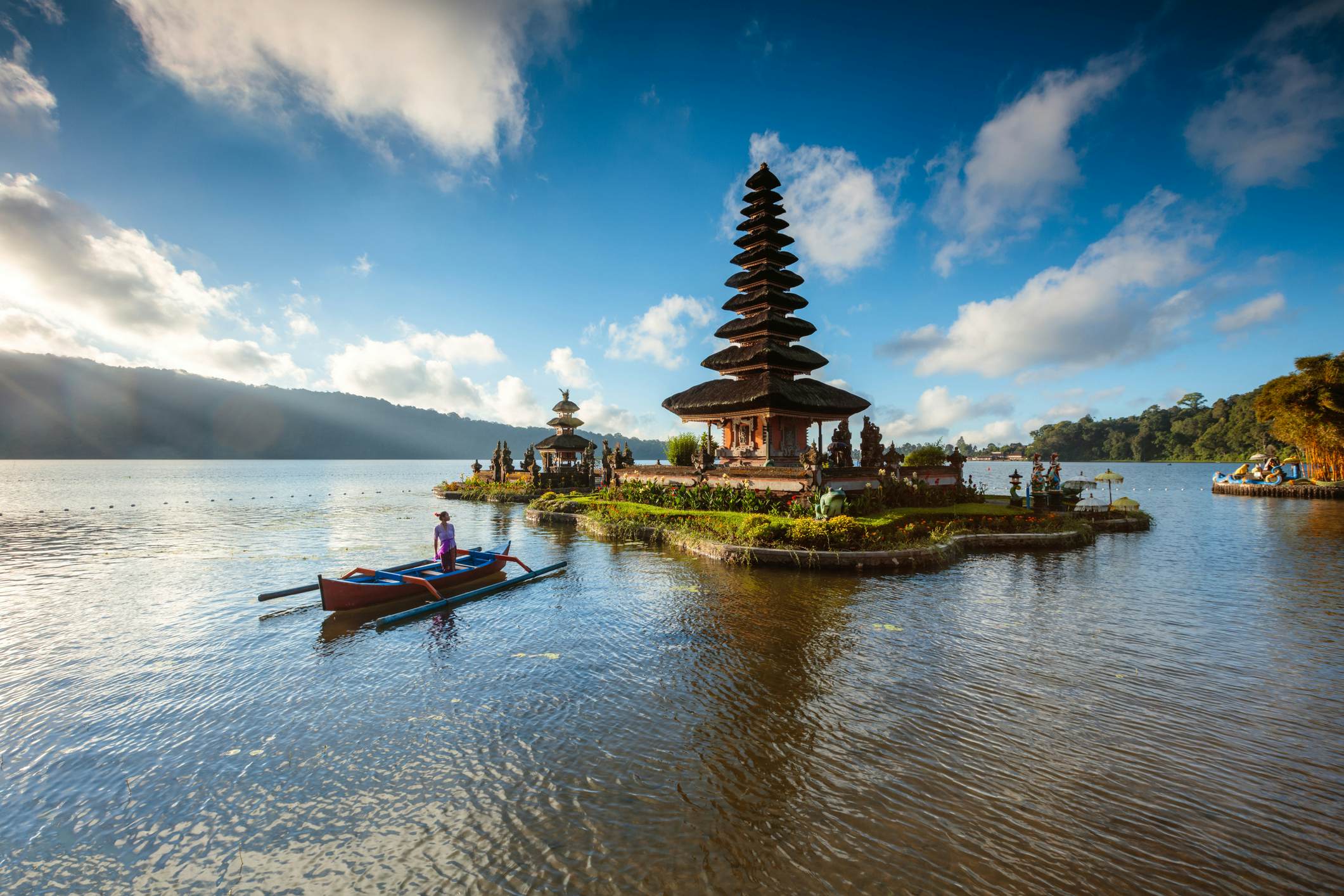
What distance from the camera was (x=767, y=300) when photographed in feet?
116

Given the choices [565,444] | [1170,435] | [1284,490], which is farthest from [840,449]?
[1170,435]

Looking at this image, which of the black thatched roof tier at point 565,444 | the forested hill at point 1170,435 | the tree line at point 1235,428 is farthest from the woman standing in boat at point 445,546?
the forested hill at point 1170,435

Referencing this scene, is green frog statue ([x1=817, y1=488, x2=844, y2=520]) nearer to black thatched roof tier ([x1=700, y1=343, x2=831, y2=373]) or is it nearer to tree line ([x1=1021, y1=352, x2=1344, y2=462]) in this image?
black thatched roof tier ([x1=700, y1=343, x2=831, y2=373])

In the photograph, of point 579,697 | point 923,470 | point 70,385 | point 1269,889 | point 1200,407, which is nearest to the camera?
point 1269,889

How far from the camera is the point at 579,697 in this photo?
9.12 m

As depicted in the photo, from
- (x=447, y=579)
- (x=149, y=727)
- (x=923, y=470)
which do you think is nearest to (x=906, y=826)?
(x=149, y=727)

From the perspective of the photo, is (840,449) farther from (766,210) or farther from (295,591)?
(295,591)

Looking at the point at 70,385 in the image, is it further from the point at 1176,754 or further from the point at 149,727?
the point at 1176,754

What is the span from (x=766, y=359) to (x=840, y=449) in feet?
23.9

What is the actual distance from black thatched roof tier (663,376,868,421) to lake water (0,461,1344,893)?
15.1m

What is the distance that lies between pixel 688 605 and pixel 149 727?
1067 cm

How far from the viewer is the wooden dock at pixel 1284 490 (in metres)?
46.1

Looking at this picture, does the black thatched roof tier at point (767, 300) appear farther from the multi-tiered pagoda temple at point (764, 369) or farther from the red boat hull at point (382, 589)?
the red boat hull at point (382, 589)

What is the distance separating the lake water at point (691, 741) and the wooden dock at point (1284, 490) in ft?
155
